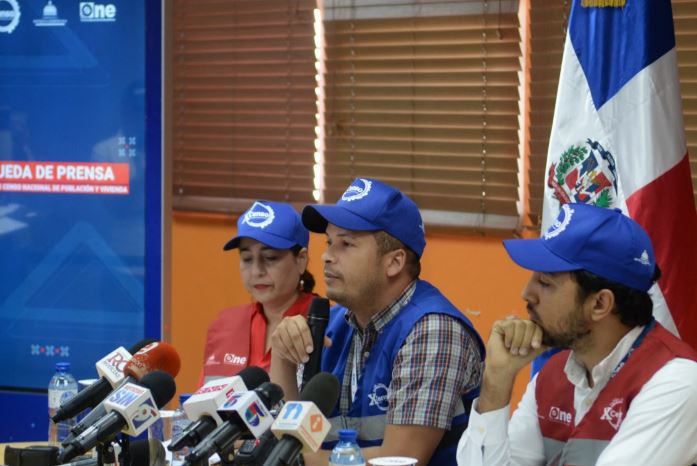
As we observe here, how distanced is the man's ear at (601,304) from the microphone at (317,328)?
28.6 inches

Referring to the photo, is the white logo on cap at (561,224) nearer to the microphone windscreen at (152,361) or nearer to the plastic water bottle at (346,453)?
the plastic water bottle at (346,453)

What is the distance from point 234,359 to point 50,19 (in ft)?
5.45

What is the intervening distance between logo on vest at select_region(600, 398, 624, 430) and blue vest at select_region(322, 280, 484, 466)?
0.55 meters

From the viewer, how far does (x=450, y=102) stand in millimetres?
4684

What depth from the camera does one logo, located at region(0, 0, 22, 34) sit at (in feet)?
14.3

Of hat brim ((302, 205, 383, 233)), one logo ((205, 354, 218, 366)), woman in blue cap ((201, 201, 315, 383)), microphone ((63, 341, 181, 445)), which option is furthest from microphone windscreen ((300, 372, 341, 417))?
one logo ((205, 354, 218, 366))

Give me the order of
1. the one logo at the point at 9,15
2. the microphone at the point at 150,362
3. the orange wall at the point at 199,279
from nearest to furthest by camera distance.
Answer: the microphone at the point at 150,362
the one logo at the point at 9,15
the orange wall at the point at 199,279

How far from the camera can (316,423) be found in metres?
1.69

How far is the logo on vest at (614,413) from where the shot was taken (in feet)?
7.25

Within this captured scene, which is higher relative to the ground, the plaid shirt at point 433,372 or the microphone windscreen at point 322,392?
the microphone windscreen at point 322,392

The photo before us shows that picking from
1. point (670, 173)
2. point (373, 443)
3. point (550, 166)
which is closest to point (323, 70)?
point (550, 166)

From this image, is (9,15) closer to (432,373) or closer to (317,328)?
(317,328)

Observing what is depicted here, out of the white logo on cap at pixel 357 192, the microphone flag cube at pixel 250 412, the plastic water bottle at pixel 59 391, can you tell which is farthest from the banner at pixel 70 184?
the microphone flag cube at pixel 250 412

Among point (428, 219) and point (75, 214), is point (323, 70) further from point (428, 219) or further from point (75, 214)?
point (75, 214)
